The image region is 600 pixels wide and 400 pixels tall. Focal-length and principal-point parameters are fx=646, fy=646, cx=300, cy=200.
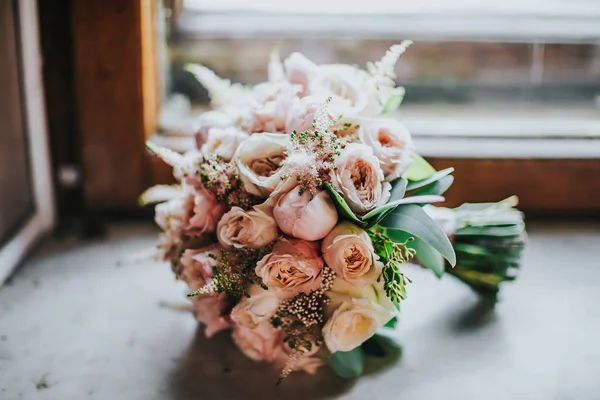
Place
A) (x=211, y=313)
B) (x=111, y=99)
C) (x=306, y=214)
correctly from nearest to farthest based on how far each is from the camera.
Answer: (x=306, y=214) → (x=211, y=313) → (x=111, y=99)

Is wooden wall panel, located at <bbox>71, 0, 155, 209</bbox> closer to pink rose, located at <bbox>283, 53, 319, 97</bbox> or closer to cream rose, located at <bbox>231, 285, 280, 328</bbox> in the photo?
pink rose, located at <bbox>283, 53, 319, 97</bbox>

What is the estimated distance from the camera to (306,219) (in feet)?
2.19

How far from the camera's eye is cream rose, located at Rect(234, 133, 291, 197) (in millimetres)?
715

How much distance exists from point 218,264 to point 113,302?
0.88 ft

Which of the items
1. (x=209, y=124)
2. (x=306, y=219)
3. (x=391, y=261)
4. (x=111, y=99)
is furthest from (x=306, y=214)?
(x=111, y=99)

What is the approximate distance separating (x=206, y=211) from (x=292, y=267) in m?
0.14

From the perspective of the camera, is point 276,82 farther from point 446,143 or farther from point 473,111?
point 473,111

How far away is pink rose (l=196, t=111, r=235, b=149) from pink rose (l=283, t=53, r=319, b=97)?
94 millimetres

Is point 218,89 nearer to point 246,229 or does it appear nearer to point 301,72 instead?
point 301,72

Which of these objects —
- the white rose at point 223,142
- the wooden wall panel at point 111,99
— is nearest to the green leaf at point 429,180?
the white rose at point 223,142

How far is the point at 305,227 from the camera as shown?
2.22 feet

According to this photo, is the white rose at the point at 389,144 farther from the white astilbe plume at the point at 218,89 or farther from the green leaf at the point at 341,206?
the white astilbe plume at the point at 218,89

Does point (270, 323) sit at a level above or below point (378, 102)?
below

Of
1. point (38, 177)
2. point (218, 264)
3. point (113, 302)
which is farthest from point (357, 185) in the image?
point (38, 177)
